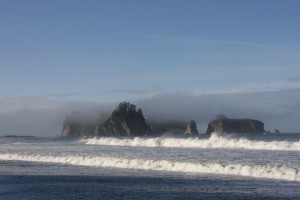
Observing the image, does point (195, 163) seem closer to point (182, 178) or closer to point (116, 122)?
point (182, 178)

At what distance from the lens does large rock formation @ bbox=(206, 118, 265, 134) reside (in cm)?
12900

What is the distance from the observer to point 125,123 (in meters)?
137

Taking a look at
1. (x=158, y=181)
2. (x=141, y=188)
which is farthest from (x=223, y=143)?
(x=141, y=188)

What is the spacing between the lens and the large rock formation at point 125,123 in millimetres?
136000

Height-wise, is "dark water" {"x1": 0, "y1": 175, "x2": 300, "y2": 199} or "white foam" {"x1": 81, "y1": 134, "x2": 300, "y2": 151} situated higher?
"white foam" {"x1": 81, "y1": 134, "x2": 300, "y2": 151}

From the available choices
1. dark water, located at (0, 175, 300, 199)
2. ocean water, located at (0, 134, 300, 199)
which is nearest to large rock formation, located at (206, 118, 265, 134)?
ocean water, located at (0, 134, 300, 199)

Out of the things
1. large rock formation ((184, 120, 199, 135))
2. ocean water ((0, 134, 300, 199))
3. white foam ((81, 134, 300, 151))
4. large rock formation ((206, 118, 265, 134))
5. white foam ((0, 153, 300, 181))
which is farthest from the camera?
large rock formation ((184, 120, 199, 135))

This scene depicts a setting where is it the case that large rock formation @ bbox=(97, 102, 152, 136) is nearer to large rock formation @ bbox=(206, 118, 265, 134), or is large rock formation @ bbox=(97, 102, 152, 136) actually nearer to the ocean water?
large rock formation @ bbox=(206, 118, 265, 134)

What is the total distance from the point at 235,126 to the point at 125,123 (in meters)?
28.2

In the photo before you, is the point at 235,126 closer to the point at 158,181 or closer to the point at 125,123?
the point at 125,123

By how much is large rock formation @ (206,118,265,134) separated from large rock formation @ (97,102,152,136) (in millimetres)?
17282

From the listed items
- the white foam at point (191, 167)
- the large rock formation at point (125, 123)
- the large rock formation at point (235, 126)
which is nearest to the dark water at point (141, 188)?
the white foam at point (191, 167)

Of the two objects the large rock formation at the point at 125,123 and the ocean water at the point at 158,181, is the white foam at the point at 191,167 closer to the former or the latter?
the ocean water at the point at 158,181

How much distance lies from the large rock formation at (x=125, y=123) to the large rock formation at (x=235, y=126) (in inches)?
680
